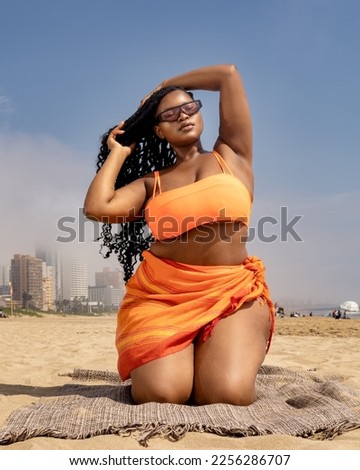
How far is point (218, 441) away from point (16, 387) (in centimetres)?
246

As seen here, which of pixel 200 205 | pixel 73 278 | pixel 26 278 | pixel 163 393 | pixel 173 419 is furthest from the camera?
pixel 73 278

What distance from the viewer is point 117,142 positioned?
3859mm

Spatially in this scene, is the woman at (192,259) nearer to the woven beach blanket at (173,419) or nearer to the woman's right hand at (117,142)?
the woman's right hand at (117,142)

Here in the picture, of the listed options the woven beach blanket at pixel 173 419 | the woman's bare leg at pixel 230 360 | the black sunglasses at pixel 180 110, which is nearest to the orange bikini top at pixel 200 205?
the black sunglasses at pixel 180 110

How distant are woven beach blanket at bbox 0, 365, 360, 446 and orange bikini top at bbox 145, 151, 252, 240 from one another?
1129mm

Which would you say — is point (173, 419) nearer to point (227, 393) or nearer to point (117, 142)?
point (227, 393)

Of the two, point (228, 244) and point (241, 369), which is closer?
point (241, 369)

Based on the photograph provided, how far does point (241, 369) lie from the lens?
10.3 feet

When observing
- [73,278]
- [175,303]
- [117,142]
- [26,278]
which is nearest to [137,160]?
[117,142]

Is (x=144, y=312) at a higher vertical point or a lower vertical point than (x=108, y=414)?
higher

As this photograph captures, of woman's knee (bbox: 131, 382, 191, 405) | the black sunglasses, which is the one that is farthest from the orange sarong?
the black sunglasses

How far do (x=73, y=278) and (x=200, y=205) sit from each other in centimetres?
13475

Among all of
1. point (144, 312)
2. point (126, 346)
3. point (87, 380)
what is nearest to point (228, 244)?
point (144, 312)
